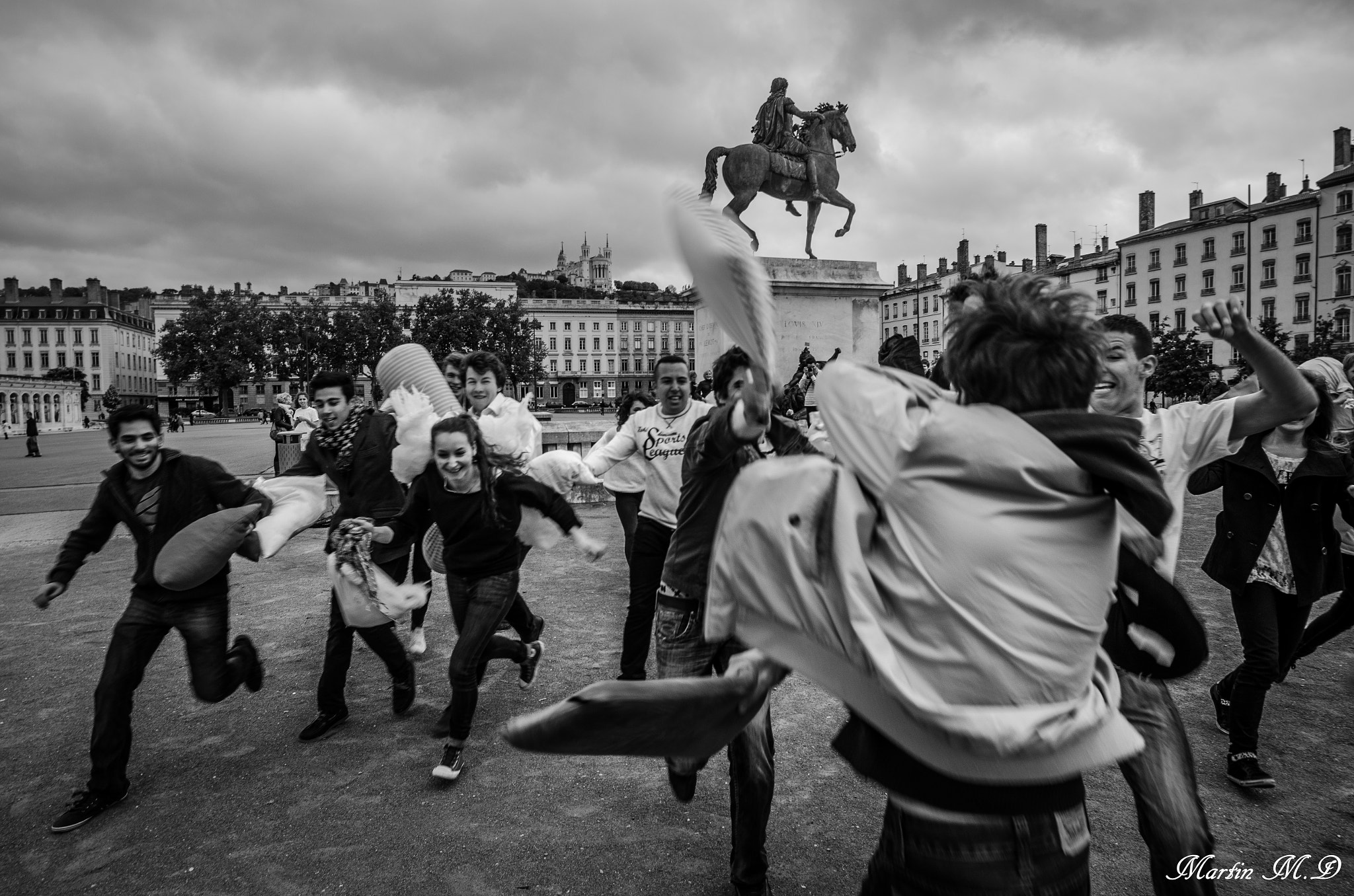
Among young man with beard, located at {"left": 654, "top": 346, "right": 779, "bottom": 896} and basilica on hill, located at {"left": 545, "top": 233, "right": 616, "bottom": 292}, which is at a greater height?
basilica on hill, located at {"left": 545, "top": 233, "right": 616, "bottom": 292}

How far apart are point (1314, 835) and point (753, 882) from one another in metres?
2.37

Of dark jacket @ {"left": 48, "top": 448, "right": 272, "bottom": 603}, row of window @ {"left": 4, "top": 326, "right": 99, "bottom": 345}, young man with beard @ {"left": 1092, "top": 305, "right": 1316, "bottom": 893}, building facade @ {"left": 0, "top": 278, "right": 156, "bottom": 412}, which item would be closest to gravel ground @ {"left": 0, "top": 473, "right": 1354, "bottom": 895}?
young man with beard @ {"left": 1092, "top": 305, "right": 1316, "bottom": 893}

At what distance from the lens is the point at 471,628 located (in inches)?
164

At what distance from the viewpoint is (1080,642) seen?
1552 mm

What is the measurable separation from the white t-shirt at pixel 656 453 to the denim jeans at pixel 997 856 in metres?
3.09

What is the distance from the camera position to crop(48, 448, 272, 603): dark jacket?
4059 millimetres

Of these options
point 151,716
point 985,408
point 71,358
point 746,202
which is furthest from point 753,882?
point 71,358

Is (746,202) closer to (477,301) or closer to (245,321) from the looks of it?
(477,301)

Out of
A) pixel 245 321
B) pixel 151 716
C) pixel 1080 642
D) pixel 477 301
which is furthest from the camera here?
pixel 245 321

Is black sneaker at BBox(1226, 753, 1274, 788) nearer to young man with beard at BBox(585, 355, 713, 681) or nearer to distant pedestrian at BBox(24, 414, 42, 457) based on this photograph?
young man with beard at BBox(585, 355, 713, 681)

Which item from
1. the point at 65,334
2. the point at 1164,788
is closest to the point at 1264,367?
the point at 1164,788

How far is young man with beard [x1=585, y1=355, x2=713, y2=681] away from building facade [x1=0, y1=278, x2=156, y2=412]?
439 ft

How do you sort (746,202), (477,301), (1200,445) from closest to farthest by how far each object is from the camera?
(1200,445)
(746,202)
(477,301)

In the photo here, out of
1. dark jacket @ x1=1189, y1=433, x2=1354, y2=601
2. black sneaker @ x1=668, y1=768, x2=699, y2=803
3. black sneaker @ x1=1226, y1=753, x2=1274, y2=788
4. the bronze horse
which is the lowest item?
black sneaker @ x1=1226, y1=753, x2=1274, y2=788
